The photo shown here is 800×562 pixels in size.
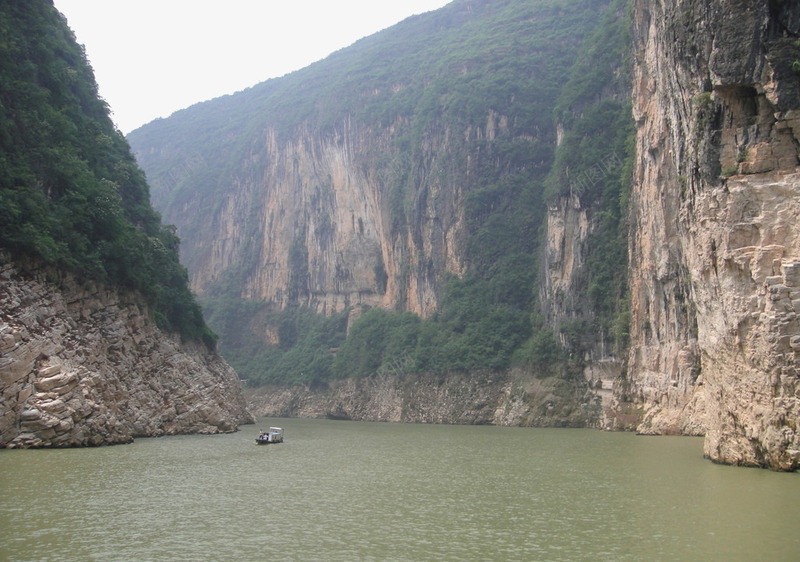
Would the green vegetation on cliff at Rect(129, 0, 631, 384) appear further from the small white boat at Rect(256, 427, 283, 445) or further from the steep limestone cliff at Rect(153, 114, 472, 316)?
the small white boat at Rect(256, 427, 283, 445)

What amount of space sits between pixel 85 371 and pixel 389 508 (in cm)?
1873

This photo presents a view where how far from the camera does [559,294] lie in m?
65.1

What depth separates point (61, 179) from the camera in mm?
36844

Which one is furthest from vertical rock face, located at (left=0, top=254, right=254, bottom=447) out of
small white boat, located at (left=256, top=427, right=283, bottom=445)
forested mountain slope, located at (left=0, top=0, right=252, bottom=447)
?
small white boat, located at (left=256, top=427, right=283, bottom=445)

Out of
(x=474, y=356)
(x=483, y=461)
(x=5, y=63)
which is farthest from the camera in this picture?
(x=474, y=356)

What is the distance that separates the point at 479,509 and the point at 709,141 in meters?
13.7

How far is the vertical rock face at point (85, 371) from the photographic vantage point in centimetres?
2873

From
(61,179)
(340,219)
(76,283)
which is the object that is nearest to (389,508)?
(76,283)

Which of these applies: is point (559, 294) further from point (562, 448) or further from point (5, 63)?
point (5, 63)

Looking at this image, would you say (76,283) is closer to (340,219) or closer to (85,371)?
(85,371)

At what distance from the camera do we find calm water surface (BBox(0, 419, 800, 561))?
49.3 ft

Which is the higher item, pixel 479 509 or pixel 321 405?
pixel 479 509

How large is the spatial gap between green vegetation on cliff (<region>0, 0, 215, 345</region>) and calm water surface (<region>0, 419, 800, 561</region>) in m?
10.5

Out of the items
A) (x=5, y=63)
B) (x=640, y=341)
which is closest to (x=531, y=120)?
(x=640, y=341)
